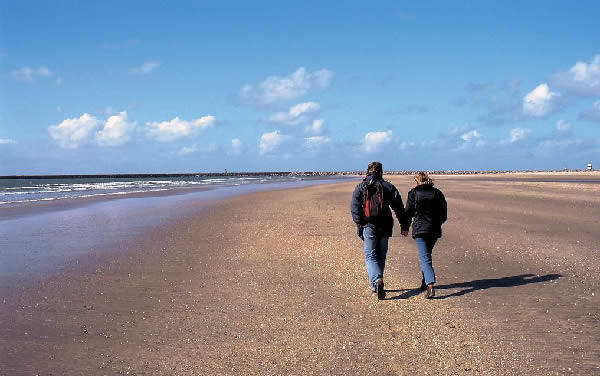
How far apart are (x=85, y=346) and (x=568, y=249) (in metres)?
9.64

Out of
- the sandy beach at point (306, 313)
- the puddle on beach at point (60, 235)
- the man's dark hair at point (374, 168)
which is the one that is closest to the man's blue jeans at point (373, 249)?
the sandy beach at point (306, 313)

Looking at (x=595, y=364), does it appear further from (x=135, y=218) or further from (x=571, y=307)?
(x=135, y=218)

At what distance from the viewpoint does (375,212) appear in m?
6.83

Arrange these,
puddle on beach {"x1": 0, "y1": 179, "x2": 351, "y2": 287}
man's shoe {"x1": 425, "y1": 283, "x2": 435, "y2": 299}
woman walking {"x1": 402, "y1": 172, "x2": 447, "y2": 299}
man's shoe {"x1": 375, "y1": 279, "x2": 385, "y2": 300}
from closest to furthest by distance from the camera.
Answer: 1. man's shoe {"x1": 375, "y1": 279, "x2": 385, "y2": 300}
2. man's shoe {"x1": 425, "y1": 283, "x2": 435, "y2": 299}
3. woman walking {"x1": 402, "y1": 172, "x2": 447, "y2": 299}
4. puddle on beach {"x1": 0, "y1": 179, "x2": 351, "y2": 287}

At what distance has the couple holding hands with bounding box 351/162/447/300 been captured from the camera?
686 centimetres

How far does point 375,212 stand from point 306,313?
178cm

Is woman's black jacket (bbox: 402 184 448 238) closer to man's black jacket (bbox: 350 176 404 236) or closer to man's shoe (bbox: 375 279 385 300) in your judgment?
man's black jacket (bbox: 350 176 404 236)

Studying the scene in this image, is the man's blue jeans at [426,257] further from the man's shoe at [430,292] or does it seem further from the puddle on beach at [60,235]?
the puddle on beach at [60,235]

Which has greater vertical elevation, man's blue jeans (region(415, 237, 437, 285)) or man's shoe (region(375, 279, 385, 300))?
man's blue jeans (region(415, 237, 437, 285))

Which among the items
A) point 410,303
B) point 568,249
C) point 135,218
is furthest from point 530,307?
point 135,218

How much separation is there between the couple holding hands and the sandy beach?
0.44 meters

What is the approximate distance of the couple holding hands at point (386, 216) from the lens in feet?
22.5

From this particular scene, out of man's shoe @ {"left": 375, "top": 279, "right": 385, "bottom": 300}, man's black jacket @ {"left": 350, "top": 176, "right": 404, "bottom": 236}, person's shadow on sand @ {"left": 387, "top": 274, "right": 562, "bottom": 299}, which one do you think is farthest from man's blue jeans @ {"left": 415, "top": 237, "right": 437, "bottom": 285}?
man's shoe @ {"left": 375, "top": 279, "right": 385, "bottom": 300}

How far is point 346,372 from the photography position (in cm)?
436
